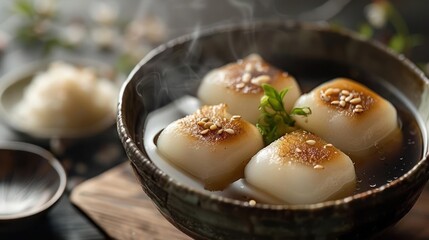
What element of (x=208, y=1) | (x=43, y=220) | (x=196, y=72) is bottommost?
(x=43, y=220)

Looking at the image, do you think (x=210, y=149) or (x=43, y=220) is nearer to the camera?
(x=210, y=149)

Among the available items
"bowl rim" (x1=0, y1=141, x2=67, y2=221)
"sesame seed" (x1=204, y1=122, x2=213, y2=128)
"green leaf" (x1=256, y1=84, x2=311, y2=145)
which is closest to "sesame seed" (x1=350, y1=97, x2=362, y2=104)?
"green leaf" (x1=256, y1=84, x2=311, y2=145)

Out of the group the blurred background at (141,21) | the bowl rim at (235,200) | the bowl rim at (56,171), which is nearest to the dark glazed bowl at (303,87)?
the bowl rim at (235,200)

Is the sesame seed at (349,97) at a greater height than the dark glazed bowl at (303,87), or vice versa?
the sesame seed at (349,97)

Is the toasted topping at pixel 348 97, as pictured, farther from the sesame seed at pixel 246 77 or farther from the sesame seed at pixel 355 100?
the sesame seed at pixel 246 77

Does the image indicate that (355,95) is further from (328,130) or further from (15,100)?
(15,100)

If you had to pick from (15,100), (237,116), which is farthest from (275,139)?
(15,100)
